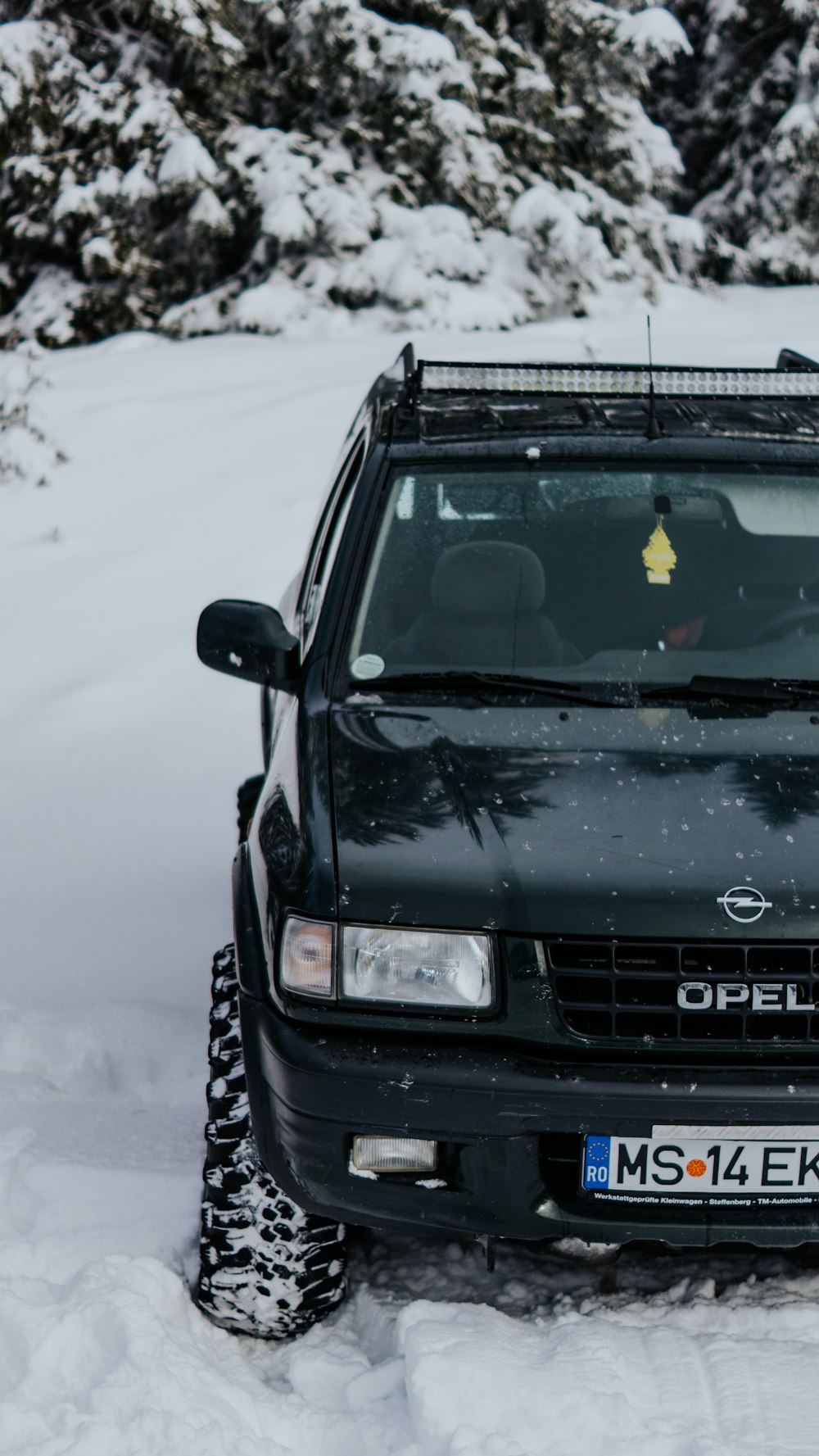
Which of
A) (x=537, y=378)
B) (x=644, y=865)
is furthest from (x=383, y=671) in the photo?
(x=537, y=378)

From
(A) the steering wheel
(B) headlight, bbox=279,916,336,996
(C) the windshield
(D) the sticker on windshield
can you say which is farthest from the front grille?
(A) the steering wheel

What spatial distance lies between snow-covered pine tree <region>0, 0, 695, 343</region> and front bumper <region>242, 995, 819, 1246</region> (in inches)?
413

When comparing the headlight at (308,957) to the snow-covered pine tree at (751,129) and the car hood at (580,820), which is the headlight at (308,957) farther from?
the snow-covered pine tree at (751,129)

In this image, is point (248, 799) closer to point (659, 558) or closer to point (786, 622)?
point (659, 558)

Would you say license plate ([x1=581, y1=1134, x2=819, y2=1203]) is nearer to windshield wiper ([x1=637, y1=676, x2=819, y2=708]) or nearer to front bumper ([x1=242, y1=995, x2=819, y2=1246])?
front bumper ([x1=242, y1=995, x2=819, y2=1246])

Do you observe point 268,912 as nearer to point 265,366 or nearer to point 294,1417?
point 294,1417

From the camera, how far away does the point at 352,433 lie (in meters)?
4.20

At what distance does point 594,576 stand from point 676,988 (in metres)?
1.22

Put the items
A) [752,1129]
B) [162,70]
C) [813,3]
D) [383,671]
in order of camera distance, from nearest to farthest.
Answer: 1. [752,1129]
2. [383,671]
3. [162,70]
4. [813,3]

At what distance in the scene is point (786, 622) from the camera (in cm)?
333

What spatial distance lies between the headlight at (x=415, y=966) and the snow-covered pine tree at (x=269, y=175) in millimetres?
10406

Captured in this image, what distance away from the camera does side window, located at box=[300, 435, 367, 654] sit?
3477 millimetres

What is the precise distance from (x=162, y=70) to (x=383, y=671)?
1164 centimetres

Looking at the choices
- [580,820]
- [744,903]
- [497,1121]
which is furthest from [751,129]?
[497,1121]
